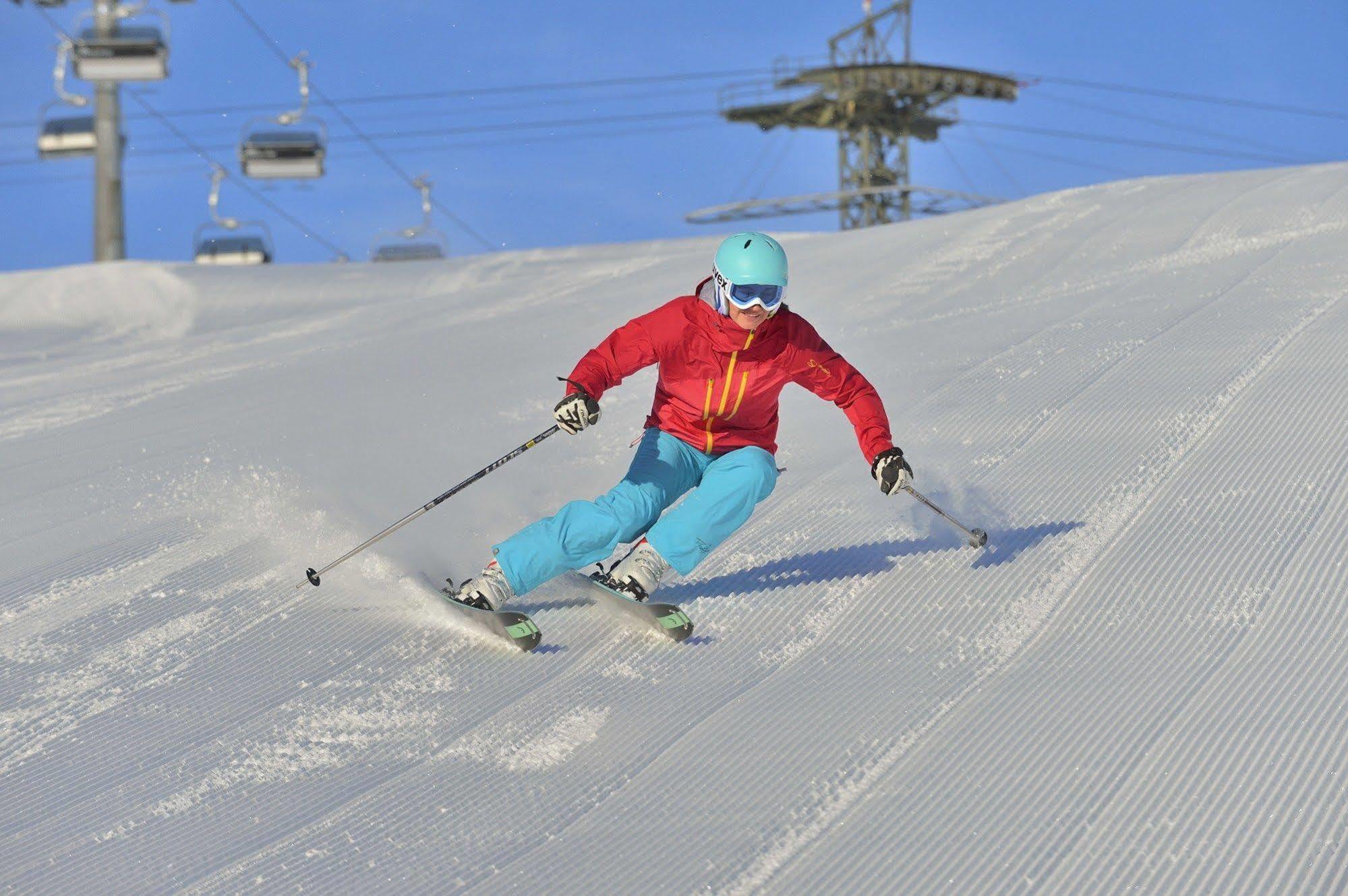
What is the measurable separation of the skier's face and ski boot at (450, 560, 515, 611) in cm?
81

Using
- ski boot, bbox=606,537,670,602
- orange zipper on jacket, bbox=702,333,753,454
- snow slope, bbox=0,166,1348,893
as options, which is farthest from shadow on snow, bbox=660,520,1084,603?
orange zipper on jacket, bbox=702,333,753,454

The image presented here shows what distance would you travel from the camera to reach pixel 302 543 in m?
3.79

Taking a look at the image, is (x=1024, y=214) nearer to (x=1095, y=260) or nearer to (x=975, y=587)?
(x=1095, y=260)

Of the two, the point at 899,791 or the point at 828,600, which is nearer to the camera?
the point at 899,791

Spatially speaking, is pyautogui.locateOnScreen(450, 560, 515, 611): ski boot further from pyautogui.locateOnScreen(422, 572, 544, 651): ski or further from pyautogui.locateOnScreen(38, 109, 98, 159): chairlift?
pyautogui.locateOnScreen(38, 109, 98, 159): chairlift

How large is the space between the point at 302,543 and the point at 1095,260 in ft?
16.3

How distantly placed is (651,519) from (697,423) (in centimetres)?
27

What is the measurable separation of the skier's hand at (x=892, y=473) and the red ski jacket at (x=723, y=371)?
0.13 feet

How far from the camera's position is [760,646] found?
3006mm

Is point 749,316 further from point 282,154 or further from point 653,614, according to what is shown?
point 282,154

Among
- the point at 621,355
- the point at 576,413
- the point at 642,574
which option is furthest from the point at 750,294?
the point at 642,574

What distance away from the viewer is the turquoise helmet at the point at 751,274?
3064 mm

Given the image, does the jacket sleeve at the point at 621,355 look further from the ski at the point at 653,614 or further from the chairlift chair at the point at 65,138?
the chairlift chair at the point at 65,138

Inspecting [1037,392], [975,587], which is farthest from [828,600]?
[1037,392]
